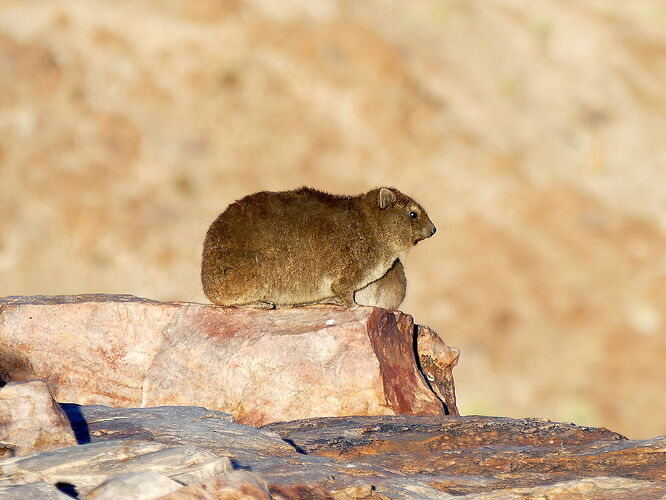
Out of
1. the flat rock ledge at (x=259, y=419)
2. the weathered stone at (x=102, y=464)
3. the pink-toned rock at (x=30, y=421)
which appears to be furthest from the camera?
the pink-toned rock at (x=30, y=421)

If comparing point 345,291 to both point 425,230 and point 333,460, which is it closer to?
point 425,230

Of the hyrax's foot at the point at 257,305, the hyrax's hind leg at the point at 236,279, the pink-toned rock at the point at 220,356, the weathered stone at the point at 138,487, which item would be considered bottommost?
the weathered stone at the point at 138,487

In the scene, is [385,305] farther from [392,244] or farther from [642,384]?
[642,384]

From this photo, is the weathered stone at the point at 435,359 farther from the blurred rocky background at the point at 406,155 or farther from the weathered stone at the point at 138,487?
the blurred rocky background at the point at 406,155

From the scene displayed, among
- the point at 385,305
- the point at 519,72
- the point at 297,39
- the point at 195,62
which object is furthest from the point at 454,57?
the point at 385,305

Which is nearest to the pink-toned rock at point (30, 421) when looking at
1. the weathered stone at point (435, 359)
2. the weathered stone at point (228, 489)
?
the weathered stone at point (228, 489)

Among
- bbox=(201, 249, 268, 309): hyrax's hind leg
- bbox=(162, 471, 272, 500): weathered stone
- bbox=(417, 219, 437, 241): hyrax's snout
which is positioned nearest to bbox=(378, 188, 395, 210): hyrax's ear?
bbox=(417, 219, 437, 241): hyrax's snout

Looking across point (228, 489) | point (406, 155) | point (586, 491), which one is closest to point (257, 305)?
point (586, 491)

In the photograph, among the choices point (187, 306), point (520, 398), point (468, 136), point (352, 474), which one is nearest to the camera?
point (352, 474)
